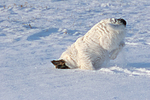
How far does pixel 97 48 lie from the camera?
4332mm

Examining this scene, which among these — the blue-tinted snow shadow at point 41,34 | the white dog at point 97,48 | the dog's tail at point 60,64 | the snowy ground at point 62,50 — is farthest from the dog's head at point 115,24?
the blue-tinted snow shadow at point 41,34

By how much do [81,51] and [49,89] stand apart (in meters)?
1.49

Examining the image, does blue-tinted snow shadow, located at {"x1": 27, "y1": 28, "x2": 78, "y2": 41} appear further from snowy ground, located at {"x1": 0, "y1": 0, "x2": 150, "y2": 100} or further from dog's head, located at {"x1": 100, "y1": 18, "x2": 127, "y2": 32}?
dog's head, located at {"x1": 100, "y1": 18, "x2": 127, "y2": 32}

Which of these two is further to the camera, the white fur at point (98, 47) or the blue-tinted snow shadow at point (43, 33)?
the blue-tinted snow shadow at point (43, 33)

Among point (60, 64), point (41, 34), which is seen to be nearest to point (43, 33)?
point (41, 34)

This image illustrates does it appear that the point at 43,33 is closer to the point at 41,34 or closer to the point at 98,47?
the point at 41,34

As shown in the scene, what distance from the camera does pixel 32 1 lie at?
13914 millimetres

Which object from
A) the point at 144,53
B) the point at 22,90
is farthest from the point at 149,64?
the point at 22,90

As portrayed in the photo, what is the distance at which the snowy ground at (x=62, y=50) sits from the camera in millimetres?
2947

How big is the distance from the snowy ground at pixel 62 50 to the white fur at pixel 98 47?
0.84 ft

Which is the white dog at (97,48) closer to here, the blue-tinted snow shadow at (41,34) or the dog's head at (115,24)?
the dog's head at (115,24)

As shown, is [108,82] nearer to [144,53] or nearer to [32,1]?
[144,53]

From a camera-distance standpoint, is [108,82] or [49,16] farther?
[49,16]

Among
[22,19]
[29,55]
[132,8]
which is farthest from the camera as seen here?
[132,8]
